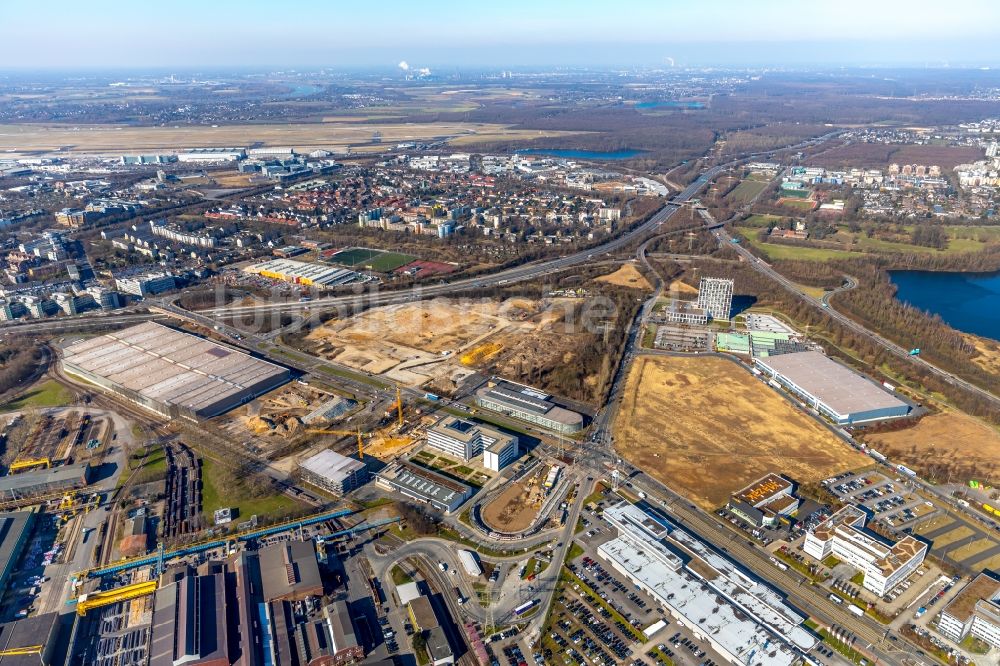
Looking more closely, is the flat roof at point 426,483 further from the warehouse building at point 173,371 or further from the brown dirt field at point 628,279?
the brown dirt field at point 628,279

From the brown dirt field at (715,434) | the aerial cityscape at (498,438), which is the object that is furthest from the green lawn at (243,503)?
the brown dirt field at (715,434)

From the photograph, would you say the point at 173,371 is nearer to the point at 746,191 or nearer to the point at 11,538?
the point at 11,538

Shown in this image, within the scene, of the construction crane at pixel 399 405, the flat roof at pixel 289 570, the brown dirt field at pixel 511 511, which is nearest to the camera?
the flat roof at pixel 289 570

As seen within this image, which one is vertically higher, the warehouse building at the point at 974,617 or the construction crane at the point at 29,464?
the warehouse building at the point at 974,617

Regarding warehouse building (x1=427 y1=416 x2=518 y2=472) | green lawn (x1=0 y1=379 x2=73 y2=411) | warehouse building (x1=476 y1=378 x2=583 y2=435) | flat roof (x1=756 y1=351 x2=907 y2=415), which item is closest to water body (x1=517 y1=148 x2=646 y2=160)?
flat roof (x1=756 y1=351 x2=907 y2=415)

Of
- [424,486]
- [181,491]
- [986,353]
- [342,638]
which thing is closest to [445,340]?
[424,486]

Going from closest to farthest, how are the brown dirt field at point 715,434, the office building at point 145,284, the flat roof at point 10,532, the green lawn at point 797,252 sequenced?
the flat roof at point 10,532
the brown dirt field at point 715,434
the office building at point 145,284
the green lawn at point 797,252

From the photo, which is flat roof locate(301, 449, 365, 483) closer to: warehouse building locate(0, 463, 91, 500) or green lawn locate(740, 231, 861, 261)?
warehouse building locate(0, 463, 91, 500)
